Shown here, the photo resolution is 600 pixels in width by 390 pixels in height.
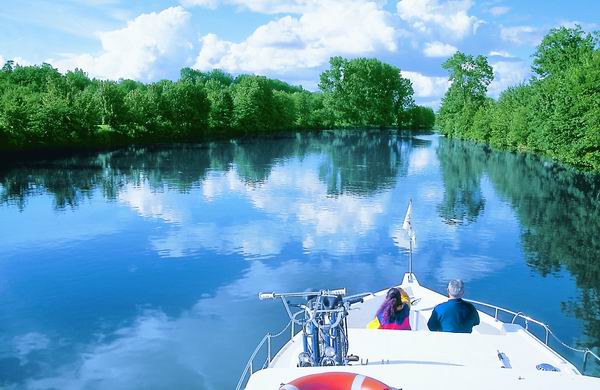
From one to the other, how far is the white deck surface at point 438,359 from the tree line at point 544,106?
45.3m

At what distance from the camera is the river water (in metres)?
17.0

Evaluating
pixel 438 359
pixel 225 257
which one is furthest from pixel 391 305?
pixel 225 257

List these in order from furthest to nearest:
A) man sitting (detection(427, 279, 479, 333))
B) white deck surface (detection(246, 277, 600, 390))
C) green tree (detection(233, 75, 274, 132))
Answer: green tree (detection(233, 75, 274, 132)), man sitting (detection(427, 279, 479, 333)), white deck surface (detection(246, 277, 600, 390))

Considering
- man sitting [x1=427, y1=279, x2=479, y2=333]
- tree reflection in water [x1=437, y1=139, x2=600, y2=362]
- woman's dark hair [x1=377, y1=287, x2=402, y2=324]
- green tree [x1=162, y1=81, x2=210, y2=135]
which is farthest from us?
green tree [x1=162, y1=81, x2=210, y2=135]

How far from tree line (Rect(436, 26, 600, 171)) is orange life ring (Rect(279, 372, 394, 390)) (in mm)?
51252

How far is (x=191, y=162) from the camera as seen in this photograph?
72062 mm

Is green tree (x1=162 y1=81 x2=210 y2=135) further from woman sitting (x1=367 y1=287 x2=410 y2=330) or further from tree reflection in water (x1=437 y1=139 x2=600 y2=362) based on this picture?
woman sitting (x1=367 y1=287 x2=410 y2=330)

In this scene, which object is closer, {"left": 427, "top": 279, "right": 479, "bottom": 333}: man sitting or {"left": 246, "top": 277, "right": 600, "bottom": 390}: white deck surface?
{"left": 246, "top": 277, "right": 600, "bottom": 390}: white deck surface

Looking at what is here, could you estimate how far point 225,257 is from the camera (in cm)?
2683

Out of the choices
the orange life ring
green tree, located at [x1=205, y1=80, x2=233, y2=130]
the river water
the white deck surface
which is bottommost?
the river water

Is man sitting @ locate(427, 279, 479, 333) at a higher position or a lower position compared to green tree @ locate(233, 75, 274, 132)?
lower

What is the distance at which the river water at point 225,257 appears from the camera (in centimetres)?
1705

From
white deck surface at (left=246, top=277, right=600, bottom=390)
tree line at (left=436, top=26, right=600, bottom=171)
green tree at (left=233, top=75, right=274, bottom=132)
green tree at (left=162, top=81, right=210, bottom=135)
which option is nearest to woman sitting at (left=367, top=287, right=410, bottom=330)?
white deck surface at (left=246, top=277, right=600, bottom=390)

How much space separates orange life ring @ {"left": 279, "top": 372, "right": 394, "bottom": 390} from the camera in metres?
6.41
